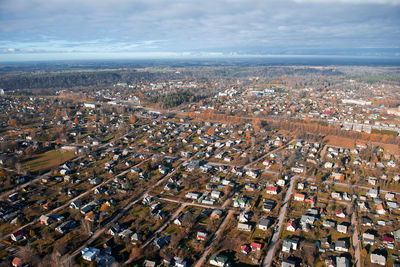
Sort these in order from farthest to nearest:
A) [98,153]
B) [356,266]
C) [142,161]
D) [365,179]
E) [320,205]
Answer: [98,153]
[142,161]
[365,179]
[320,205]
[356,266]

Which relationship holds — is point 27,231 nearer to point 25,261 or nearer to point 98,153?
point 25,261

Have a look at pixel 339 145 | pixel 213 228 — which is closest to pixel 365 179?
pixel 339 145

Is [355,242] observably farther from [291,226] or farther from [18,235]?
[18,235]

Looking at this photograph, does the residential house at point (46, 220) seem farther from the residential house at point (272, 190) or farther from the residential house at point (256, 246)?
the residential house at point (272, 190)

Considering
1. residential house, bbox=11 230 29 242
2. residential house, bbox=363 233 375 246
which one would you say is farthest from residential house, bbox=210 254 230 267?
residential house, bbox=11 230 29 242

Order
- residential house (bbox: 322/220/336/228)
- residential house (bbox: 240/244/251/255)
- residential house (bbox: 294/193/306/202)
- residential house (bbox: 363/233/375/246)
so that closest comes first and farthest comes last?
residential house (bbox: 240/244/251/255)
residential house (bbox: 363/233/375/246)
residential house (bbox: 322/220/336/228)
residential house (bbox: 294/193/306/202)

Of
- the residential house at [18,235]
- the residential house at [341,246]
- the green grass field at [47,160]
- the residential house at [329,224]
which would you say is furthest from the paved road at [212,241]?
the green grass field at [47,160]

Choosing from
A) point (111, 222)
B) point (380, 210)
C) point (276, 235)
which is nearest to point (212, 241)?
point (276, 235)

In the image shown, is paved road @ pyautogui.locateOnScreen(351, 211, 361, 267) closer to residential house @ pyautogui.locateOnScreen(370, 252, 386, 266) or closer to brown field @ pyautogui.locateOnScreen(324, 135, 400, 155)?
residential house @ pyautogui.locateOnScreen(370, 252, 386, 266)
